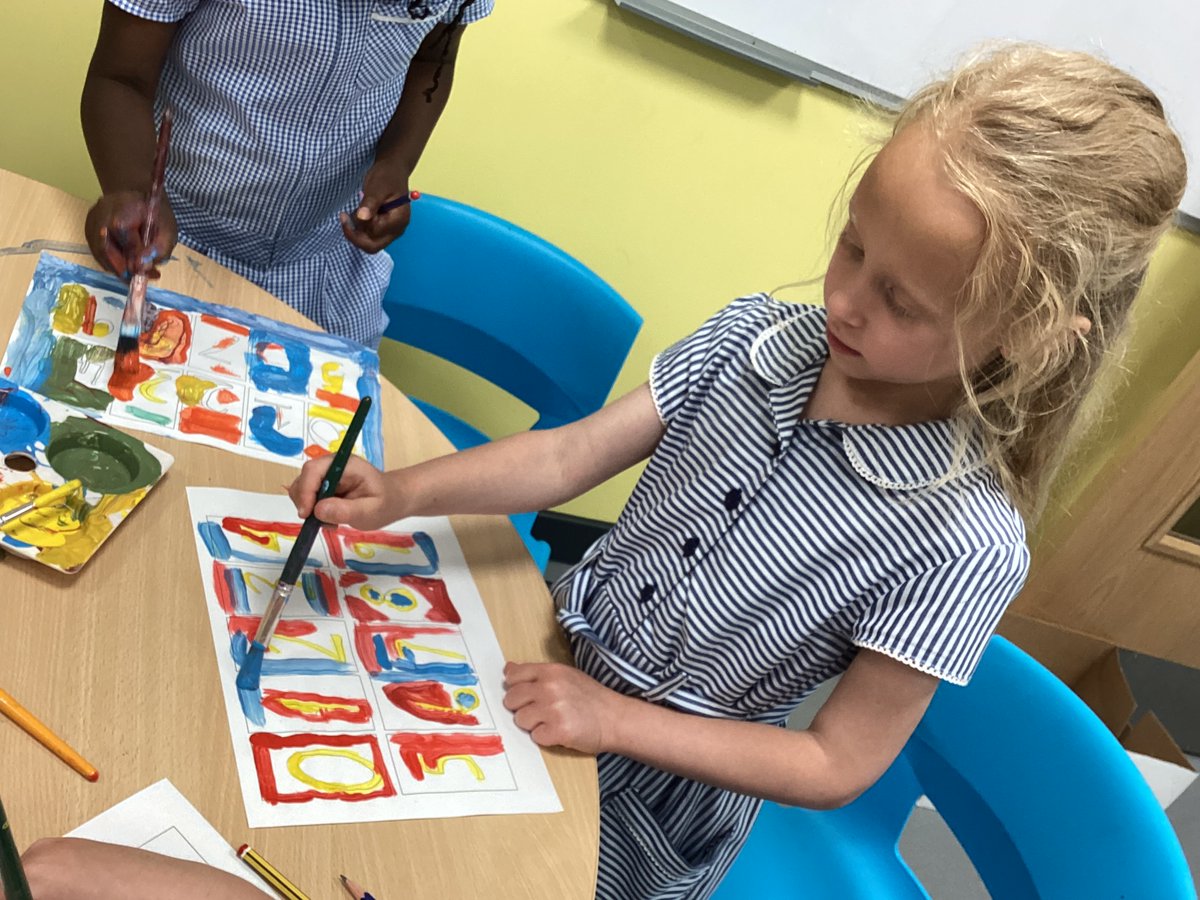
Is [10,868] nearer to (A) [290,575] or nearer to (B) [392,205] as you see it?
(A) [290,575]

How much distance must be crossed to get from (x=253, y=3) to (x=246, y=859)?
0.81 m

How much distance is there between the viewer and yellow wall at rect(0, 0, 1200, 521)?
4.94 feet

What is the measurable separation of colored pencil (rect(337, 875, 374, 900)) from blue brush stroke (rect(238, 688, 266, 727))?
0.11 m

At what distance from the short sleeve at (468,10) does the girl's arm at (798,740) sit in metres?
0.77

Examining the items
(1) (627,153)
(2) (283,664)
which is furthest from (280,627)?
(1) (627,153)

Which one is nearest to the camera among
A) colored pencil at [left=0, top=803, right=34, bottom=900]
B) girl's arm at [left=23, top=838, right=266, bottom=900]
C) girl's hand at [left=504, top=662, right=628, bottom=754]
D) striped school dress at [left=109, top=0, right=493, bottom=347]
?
colored pencil at [left=0, top=803, right=34, bottom=900]

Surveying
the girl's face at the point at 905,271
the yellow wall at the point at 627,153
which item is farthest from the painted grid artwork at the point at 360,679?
the yellow wall at the point at 627,153

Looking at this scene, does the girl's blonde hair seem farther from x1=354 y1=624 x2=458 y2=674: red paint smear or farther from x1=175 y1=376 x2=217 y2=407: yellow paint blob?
x1=175 y1=376 x2=217 y2=407: yellow paint blob

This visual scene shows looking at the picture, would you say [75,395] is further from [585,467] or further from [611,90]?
[611,90]

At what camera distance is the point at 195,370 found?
89 cm

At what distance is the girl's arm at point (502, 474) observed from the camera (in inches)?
30.2

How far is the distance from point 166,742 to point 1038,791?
0.68 m

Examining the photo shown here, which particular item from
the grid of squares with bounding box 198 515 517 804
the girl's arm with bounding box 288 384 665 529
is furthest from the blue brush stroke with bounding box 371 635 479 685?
the girl's arm with bounding box 288 384 665 529

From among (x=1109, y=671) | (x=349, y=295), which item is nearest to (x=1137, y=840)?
(x=349, y=295)
